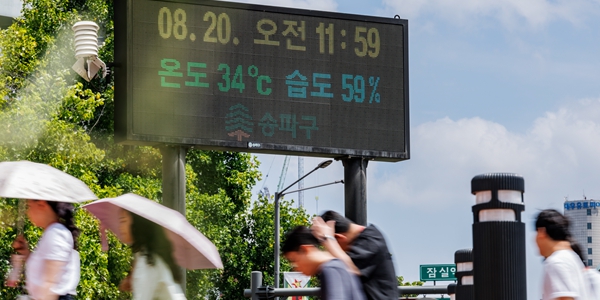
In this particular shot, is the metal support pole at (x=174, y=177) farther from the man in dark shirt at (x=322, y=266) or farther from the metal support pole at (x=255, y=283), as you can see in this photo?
the man in dark shirt at (x=322, y=266)

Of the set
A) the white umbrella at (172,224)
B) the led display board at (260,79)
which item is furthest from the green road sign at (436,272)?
the white umbrella at (172,224)

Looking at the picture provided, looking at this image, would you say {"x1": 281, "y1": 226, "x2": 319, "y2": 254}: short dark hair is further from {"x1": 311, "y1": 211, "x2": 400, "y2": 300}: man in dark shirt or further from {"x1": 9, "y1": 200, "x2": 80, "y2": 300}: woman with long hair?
{"x1": 9, "y1": 200, "x2": 80, "y2": 300}: woman with long hair

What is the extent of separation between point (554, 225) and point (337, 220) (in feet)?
4.96

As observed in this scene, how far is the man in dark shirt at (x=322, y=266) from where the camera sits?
610 cm

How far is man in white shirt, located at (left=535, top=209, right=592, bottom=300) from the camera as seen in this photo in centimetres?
618

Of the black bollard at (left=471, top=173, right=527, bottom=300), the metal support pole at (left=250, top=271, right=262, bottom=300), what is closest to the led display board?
the metal support pole at (left=250, top=271, right=262, bottom=300)

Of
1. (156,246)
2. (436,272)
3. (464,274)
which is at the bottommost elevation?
(436,272)

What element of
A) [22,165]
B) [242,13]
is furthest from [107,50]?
[22,165]

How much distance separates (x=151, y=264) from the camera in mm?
6707

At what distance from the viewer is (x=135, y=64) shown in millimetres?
14344

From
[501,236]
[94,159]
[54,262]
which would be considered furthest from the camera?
[94,159]

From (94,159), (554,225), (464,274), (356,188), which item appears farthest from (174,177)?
(94,159)

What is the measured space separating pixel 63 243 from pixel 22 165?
124cm

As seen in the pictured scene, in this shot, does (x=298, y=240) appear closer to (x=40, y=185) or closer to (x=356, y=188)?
(x=40, y=185)
